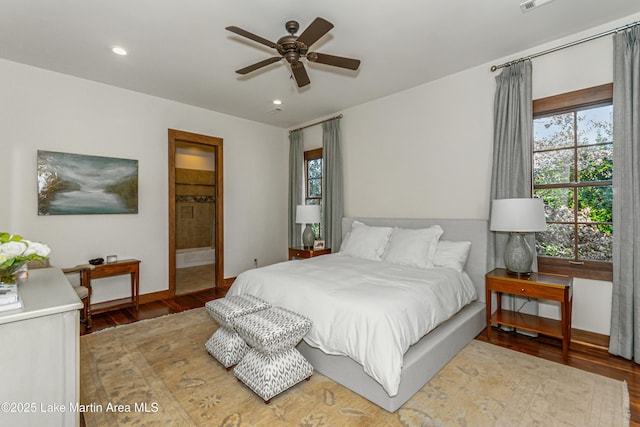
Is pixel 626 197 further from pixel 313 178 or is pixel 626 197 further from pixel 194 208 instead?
pixel 194 208

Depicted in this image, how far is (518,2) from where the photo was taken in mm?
2322

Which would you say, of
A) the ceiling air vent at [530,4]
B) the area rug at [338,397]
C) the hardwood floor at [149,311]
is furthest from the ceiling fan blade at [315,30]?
the hardwood floor at [149,311]

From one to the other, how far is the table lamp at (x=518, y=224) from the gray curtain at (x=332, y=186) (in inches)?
92.9

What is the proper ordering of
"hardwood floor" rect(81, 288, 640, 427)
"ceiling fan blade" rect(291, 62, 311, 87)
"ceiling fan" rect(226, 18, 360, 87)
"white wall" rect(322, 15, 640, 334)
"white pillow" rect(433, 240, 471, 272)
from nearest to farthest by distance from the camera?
"ceiling fan" rect(226, 18, 360, 87) < "hardwood floor" rect(81, 288, 640, 427) < "ceiling fan blade" rect(291, 62, 311, 87) < "white wall" rect(322, 15, 640, 334) < "white pillow" rect(433, 240, 471, 272)

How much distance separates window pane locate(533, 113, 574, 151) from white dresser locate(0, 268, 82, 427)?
399cm

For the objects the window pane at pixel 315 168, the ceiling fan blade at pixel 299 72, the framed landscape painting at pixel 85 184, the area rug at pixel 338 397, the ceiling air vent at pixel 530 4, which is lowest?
the area rug at pixel 338 397

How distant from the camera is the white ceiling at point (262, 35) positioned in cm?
237

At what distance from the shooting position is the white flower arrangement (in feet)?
4.75

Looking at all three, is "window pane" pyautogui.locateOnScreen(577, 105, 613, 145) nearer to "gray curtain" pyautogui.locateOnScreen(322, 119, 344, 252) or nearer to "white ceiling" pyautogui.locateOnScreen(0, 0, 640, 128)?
"white ceiling" pyautogui.locateOnScreen(0, 0, 640, 128)

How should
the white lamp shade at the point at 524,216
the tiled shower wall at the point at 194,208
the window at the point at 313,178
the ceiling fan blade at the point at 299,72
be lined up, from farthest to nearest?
the tiled shower wall at the point at 194,208 < the window at the point at 313,178 < the white lamp shade at the point at 524,216 < the ceiling fan blade at the point at 299,72

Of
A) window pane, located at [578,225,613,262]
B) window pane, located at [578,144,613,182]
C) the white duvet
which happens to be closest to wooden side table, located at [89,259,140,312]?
the white duvet

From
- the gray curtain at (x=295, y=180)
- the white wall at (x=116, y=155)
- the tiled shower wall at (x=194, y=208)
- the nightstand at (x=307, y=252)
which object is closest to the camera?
the white wall at (x=116, y=155)

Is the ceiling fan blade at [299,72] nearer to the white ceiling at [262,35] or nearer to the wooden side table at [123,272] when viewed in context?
the white ceiling at [262,35]

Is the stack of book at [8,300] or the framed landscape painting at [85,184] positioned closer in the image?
the stack of book at [8,300]
